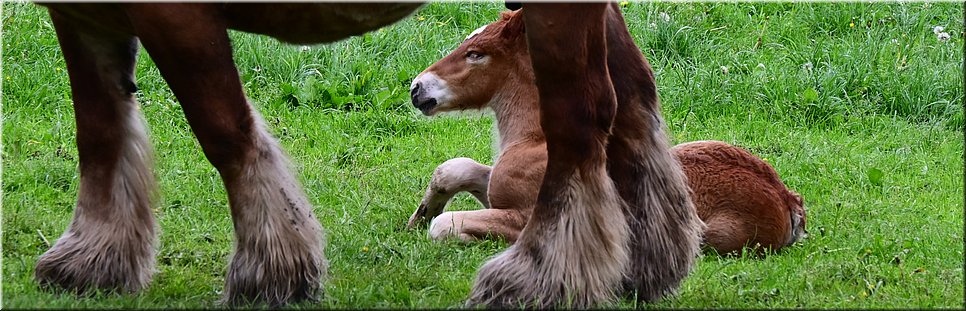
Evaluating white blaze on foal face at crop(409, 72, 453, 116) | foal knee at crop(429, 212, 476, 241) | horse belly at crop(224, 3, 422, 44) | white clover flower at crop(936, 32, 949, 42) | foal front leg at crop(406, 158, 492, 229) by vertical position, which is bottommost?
white clover flower at crop(936, 32, 949, 42)

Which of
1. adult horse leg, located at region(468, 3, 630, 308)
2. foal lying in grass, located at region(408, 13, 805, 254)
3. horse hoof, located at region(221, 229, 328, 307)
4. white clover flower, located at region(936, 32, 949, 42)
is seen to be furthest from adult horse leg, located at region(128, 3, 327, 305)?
white clover flower, located at region(936, 32, 949, 42)

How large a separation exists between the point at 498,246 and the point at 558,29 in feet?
6.60

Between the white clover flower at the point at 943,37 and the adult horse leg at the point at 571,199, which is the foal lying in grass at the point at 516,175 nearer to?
the adult horse leg at the point at 571,199

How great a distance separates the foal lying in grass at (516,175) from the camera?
18.8 ft

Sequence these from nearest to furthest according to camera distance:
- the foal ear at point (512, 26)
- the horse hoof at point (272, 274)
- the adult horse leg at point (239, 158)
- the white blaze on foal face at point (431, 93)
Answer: the adult horse leg at point (239, 158) < the horse hoof at point (272, 274) < the foal ear at point (512, 26) < the white blaze on foal face at point (431, 93)

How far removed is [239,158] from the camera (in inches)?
159

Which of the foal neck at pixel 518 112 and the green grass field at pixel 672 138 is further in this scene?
the foal neck at pixel 518 112

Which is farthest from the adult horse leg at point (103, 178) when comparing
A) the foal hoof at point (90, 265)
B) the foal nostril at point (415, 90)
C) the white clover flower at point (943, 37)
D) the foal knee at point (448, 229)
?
the white clover flower at point (943, 37)

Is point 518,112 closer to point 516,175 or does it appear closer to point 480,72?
point 480,72

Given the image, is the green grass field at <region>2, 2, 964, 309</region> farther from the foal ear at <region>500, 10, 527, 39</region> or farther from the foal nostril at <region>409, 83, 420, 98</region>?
the foal ear at <region>500, 10, 527, 39</region>

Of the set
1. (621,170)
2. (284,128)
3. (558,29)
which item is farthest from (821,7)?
(558,29)

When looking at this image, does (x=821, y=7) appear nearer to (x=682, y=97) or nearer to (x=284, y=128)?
(x=682, y=97)

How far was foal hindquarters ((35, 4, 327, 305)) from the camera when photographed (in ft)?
12.6

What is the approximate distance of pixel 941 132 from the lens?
26.5 feet
